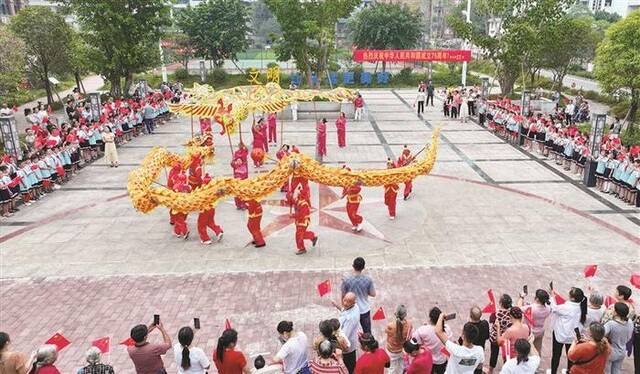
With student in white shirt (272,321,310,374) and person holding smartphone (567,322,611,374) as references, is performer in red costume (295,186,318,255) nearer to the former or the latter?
student in white shirt (272,321,310,374)

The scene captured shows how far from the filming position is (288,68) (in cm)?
4594

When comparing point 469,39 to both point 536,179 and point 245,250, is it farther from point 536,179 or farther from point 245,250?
point 245,250

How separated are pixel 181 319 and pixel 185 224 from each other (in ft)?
11.5

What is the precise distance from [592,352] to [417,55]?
31039mm

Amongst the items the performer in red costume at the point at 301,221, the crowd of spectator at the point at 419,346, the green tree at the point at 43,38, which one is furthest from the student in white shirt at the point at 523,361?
the green tree at the point at 43,38

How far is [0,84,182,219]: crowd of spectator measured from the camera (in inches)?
547

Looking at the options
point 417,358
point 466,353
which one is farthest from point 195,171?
point 466,353

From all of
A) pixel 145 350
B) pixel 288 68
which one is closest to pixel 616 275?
pixel 145 350

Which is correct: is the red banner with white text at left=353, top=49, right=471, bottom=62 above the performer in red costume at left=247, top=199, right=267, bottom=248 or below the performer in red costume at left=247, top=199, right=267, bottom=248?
above

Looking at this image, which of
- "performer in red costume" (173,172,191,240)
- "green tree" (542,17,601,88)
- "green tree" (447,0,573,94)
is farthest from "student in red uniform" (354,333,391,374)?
"green tree" (542,17,601,88)

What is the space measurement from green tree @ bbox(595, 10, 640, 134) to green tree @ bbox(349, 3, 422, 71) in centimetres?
2113

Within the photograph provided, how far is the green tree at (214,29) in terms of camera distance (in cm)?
3972

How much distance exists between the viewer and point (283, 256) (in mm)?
10766

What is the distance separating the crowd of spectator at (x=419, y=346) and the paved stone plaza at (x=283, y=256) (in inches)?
56.3
